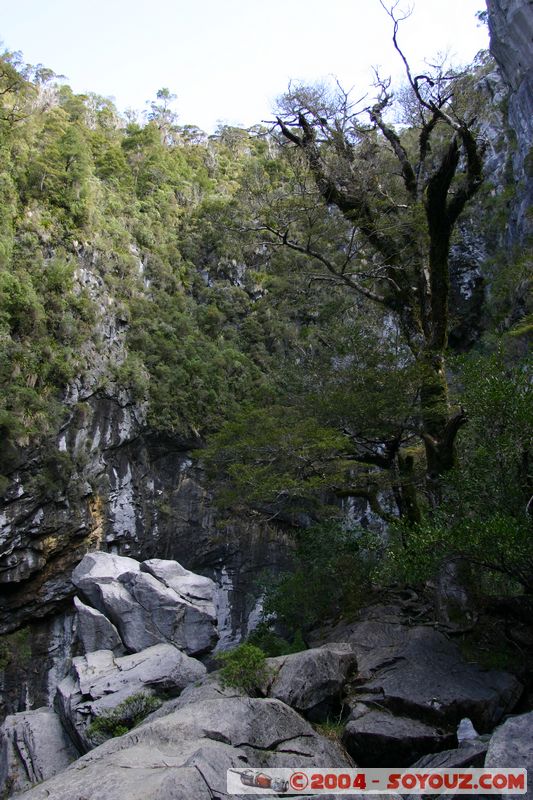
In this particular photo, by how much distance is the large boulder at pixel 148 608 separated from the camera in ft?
36.1

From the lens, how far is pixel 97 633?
36.2ft

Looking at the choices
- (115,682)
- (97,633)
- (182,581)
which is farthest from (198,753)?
(182,581)

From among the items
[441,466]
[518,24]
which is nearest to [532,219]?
[518,24]

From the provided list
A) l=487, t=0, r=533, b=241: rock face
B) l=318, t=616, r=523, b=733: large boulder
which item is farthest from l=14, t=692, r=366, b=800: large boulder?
l=487, t=0, r=533, b=241: rock face

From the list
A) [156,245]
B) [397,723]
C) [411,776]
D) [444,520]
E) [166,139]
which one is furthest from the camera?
[166,139]

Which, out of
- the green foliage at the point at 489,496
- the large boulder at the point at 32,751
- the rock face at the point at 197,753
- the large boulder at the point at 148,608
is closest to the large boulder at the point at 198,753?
the rock face at the point at 197,753

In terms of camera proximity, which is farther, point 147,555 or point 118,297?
point 118,297

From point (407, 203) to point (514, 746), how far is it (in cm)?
828

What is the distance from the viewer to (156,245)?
938 inches

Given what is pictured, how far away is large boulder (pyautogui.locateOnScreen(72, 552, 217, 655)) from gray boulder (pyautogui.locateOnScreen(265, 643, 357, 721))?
493cm

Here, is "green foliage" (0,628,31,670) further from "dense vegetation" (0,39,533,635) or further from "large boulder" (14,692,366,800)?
"large boulder" (14,692,366,800)

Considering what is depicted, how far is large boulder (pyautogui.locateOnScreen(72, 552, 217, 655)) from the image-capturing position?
11016 millimetres

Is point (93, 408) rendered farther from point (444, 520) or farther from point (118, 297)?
point (444, 520)

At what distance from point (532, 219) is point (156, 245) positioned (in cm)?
1408
